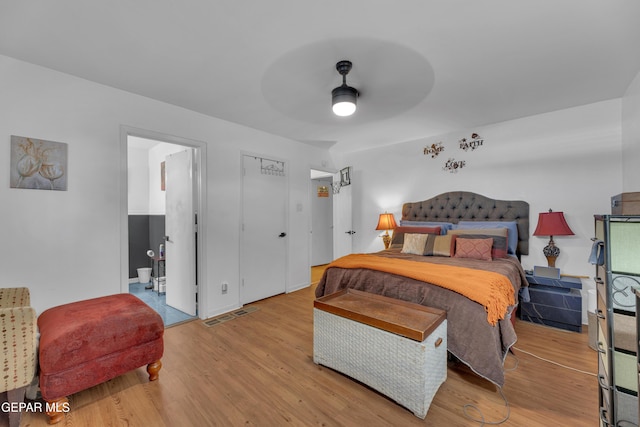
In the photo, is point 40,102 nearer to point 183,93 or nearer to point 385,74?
point 183,93

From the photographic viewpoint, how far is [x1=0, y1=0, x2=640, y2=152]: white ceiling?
1.58 metres

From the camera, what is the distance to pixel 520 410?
1.70m

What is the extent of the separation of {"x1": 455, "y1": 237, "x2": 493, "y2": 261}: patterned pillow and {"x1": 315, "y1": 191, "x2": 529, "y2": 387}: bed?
1cm

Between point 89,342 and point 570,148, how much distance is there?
474 centimetres

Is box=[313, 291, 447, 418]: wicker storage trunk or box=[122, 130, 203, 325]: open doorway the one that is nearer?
box=[313, 291, 447, 418]: wicker storage trunk

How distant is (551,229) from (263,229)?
3.45 meters

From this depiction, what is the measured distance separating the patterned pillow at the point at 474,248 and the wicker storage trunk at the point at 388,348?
1.34 metres

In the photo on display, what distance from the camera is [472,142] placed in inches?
147

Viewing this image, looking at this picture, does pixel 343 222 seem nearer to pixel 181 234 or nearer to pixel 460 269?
pixel 181 234

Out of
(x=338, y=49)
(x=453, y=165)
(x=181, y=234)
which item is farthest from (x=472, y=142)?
(x=181, y=234)

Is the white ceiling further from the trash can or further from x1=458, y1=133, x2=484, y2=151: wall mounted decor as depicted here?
the trash can

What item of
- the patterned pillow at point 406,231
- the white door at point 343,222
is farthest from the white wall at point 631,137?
the white door at point 343,222

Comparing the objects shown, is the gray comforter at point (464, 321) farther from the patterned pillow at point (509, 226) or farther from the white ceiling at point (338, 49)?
the white ceiling at point (338, 49)

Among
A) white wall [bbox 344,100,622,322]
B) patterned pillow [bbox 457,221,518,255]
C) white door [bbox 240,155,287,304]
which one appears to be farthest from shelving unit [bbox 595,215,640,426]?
white door [bbox 240,155,287,304]
